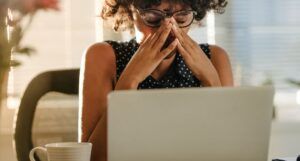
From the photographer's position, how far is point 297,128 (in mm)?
2621

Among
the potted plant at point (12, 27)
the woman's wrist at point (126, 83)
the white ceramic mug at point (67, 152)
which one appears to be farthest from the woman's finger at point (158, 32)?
the potted plant at point (12, 27)

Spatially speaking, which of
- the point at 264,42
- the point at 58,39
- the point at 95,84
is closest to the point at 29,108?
the point at 95,84

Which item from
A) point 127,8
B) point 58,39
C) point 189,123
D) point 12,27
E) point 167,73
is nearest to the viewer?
point 12,27

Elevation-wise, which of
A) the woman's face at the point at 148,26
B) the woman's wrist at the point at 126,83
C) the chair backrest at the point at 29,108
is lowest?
the chair backrest at the point at 29,108

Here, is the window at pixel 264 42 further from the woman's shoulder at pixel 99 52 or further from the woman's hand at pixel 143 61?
the woman's hand at pixel 143 61

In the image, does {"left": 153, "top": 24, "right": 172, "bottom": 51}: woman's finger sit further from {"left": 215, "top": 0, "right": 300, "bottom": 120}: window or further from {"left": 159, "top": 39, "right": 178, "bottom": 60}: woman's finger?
{"left": 215, "top": 0, "right": 300, "bottom": 120}: window

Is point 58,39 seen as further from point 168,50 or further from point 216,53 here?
point 168,50

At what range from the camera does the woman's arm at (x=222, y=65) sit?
1.73 m

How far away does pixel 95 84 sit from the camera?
1.58 m

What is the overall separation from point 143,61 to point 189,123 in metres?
0.58

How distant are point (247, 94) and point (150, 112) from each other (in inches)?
7.1

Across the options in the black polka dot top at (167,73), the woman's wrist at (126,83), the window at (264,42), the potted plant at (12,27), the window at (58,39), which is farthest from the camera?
the window at (264,42)

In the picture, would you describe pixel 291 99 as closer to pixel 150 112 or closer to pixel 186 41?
pixel 186 41

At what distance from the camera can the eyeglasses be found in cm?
156
